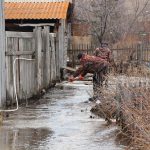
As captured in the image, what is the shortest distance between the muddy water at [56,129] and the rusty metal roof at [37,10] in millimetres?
8932

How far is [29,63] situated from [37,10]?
30.1 ft

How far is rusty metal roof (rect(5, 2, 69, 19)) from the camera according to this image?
22469 mm

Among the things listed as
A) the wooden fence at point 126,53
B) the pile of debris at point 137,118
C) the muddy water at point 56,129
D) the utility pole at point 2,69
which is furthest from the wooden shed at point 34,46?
the pile of debris at point 137,118

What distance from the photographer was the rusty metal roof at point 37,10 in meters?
22.5

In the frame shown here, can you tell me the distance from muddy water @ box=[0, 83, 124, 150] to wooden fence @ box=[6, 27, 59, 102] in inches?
21.9

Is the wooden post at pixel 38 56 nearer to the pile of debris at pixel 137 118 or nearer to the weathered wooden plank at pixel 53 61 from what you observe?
the weathered wooden plank at pixel 53 61

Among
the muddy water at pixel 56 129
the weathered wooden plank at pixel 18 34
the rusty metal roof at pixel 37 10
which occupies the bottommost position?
the muddy water at pixel 56 129

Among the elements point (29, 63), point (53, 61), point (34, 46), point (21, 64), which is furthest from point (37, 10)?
point (21, 64)

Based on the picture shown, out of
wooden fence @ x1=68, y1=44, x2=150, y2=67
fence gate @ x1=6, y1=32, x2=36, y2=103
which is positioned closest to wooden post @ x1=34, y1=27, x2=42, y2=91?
fence gate @ x1=6, y1=32, x2=36, y2=103

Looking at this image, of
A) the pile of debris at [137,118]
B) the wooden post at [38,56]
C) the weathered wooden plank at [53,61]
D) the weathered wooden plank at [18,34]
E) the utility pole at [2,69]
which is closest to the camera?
the pile of debris at [137,118]

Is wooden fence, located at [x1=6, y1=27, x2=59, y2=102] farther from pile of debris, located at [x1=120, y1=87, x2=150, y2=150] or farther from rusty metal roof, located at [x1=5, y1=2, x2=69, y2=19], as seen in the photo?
rusty metal roof, located at [x1=5, y1=2, x2=69, y2=19]

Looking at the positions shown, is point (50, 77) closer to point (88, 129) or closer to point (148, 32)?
point (88, 129)


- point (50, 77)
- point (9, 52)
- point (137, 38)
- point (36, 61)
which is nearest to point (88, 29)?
point (137, 38)

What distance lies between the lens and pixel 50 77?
60.1ft
